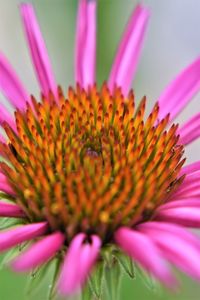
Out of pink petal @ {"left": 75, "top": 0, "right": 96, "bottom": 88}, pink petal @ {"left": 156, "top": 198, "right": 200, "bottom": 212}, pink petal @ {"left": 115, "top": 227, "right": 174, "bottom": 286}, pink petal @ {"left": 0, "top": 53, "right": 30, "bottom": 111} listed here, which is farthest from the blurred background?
pink petal @ {"left": 115, "top": 227, "right": 174, "bottom": 286}

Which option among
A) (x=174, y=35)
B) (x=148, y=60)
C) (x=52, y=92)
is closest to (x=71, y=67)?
(x=148, y=60)

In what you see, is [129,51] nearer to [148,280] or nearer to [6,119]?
[6,119]

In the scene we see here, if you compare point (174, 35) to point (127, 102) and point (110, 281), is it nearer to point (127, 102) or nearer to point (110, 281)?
point (127, 102)

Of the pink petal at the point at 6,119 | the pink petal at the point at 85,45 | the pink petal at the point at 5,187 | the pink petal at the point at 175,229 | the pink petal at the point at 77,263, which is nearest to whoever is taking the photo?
the pink petal at the point at 77,263

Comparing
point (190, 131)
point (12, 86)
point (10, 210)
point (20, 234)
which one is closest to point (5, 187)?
point (10, 210)

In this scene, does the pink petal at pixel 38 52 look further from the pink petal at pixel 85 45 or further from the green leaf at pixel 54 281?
the green leaf at pixel 54 281

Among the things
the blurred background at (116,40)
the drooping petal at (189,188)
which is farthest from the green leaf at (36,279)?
the blurred background at (116,40)

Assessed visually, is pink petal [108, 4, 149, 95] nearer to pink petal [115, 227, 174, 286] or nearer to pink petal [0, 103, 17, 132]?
pink petal [0, 103, 17, 132]
